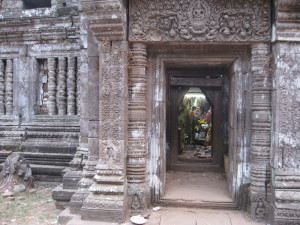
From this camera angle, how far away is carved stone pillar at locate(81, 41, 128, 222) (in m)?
3.82

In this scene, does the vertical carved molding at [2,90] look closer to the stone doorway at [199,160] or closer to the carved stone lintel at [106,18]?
the stone doorway at [199,160]

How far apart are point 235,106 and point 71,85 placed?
4227mm

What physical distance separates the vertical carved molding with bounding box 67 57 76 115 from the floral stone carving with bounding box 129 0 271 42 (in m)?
3.29

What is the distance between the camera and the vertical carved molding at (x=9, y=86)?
7168 millimetres

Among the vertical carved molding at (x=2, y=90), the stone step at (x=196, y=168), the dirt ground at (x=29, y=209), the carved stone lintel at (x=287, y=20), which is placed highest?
the carved stone lintel at (x=287, y=20)

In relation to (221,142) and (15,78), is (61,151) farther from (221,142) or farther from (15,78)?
(221,142)

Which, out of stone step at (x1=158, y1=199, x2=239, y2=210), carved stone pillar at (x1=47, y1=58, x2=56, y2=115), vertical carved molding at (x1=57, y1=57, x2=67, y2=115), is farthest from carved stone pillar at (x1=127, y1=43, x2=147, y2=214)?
carved stone pillar at (x1=47, y1=58, x2=56, y2=115)

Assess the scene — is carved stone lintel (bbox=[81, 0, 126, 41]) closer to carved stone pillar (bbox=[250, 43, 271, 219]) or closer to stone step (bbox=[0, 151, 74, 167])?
carved stone pillar (bbox=[250, 43, 271, 219])

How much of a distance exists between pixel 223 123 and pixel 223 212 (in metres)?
2.87

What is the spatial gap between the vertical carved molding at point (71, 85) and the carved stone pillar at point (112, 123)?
10.2 feet

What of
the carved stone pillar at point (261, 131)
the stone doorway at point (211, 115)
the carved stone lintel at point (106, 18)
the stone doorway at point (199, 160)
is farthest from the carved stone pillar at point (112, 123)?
the stone doorway at point (211, 115)

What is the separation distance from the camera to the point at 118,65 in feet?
12.7

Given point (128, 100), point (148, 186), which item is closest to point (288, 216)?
point (148, 186)

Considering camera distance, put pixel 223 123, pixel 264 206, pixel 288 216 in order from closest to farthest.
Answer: pixel 288 216 → pixel 264 206 → pixel 223 123
